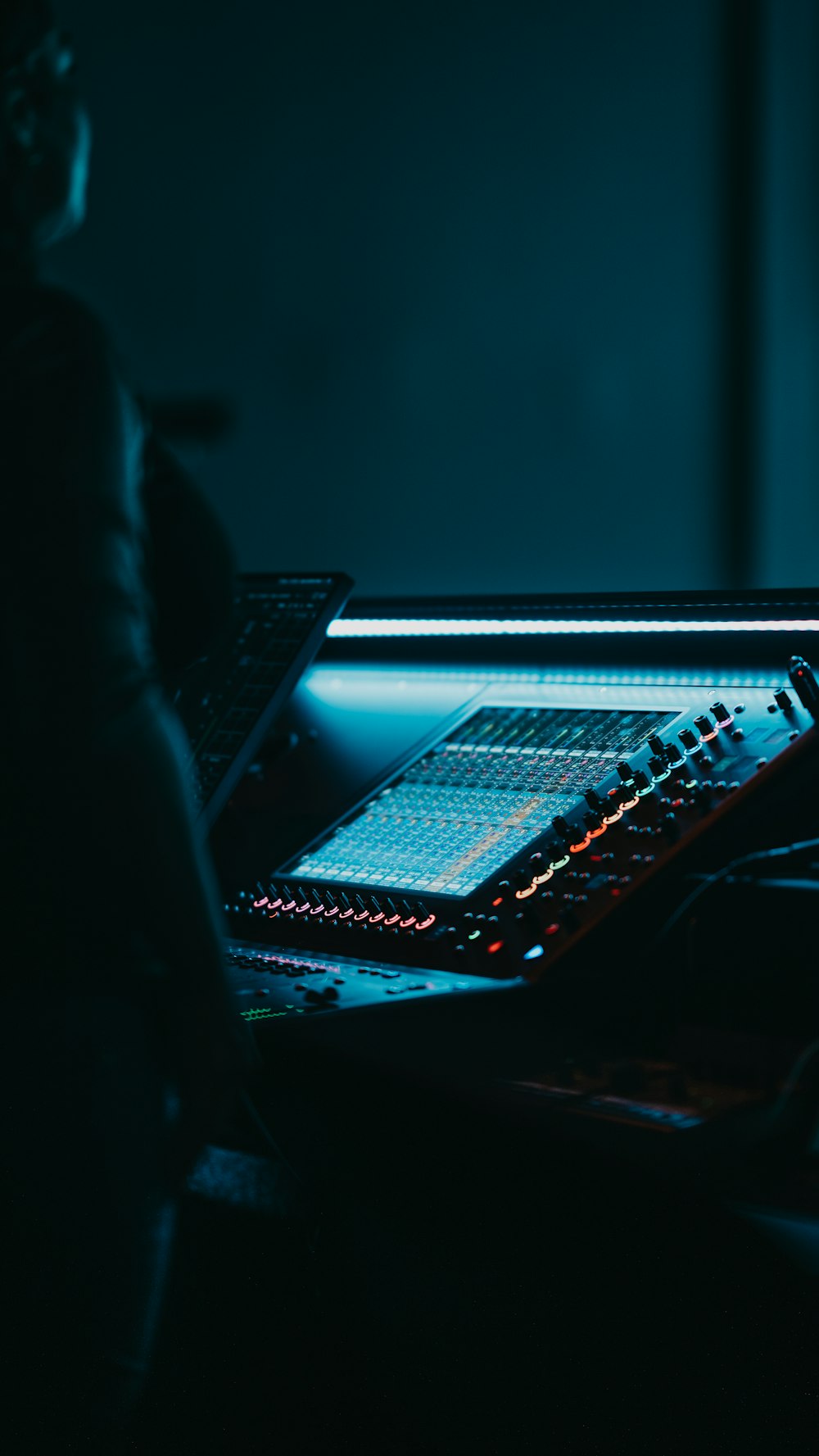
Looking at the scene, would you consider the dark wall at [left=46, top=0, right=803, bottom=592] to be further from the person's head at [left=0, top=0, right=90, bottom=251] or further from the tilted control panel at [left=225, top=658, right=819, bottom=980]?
the person's head at [left=0, top=0, right=90, bottom=251]

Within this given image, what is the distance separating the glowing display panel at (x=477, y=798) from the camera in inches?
45.2

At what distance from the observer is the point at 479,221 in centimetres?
321

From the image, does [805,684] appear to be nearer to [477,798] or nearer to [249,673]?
[477,798]

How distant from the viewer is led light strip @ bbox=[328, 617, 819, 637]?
1203mm

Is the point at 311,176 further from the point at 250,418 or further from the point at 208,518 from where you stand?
the point at 208,518

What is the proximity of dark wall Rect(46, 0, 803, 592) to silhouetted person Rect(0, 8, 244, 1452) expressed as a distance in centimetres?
241

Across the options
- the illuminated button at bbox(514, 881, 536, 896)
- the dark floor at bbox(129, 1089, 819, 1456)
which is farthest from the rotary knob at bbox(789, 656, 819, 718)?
the dark floor at bbox(129, 1089, 819, 1456)

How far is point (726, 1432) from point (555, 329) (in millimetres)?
2677

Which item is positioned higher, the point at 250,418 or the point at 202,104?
the point at 202,104

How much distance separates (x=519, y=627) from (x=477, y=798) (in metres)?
0.25

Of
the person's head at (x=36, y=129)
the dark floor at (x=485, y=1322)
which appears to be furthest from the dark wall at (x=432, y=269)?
the person's head at (x=36, y=129)

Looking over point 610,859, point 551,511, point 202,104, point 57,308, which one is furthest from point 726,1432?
point 202,104

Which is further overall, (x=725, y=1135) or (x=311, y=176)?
(x=311, y=176)

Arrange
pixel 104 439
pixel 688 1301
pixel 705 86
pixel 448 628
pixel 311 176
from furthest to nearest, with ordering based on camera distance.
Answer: pixel 311 176, pixel 705 86, pixel 448 628, pixel 688 1301, pixel 104 439
